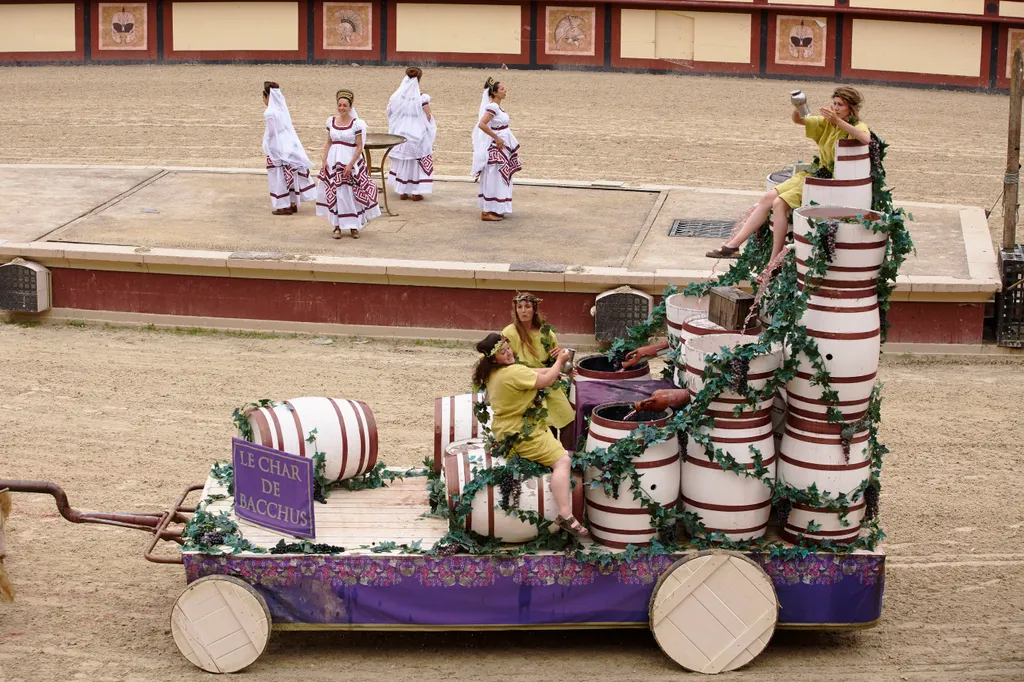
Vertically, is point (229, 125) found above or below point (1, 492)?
above

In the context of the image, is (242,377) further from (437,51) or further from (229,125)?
(437,51)

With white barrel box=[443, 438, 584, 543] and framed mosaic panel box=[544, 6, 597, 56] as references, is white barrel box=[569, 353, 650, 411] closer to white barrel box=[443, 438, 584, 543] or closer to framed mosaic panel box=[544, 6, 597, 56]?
white barrel box=[443, 438, 584, 543]

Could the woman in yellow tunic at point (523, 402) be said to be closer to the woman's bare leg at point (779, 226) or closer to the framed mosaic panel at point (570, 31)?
the woman's bare leg at point (779, 226)

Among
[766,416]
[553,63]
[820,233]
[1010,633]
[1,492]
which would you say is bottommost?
[1010,633]

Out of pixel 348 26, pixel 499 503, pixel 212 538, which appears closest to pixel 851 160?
pixel 499 503

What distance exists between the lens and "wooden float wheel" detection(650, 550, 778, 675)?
8.17 meters

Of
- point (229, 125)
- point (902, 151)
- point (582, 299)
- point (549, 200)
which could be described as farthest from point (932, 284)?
point (229, 125)

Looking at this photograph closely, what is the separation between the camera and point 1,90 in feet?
85.5

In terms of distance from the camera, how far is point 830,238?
7.92 meters

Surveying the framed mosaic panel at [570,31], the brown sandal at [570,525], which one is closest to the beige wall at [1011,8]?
the framed mosaic panel at [570,31]

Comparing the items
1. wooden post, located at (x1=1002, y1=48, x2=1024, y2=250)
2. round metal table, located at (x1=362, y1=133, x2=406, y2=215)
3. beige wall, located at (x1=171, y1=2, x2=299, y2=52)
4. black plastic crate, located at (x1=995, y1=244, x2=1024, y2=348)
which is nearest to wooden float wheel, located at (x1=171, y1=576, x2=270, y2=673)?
round metal table, located at (x1=362, y1=133, x2=406, y2=215)

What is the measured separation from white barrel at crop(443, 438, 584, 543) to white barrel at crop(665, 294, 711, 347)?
4.68 feet

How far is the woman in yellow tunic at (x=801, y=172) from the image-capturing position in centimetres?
849

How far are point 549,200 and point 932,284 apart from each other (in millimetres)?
5473
